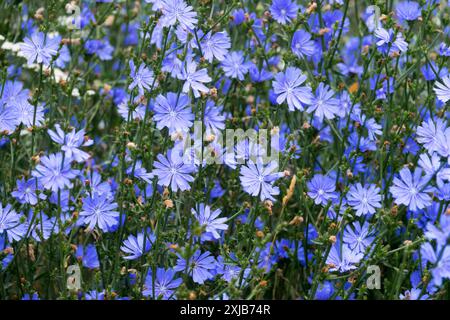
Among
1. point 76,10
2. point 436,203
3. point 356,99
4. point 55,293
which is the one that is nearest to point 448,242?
point 436,203

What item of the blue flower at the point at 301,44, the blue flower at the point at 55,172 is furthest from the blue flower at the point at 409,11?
the blue flower at the point at 55,172

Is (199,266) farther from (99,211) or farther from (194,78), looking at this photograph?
(194,78)

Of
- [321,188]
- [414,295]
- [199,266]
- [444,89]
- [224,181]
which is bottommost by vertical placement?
[414,295]

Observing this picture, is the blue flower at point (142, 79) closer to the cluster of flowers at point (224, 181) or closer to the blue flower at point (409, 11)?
the cluster of flowers at point (224, 181)

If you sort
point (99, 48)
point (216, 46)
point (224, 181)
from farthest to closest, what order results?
point (99, 48) < point (224, 181) < point (216, 46)

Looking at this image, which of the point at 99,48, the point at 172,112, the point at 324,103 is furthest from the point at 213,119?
the point at 99,48

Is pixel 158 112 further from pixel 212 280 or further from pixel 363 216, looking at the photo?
pixel 363 216

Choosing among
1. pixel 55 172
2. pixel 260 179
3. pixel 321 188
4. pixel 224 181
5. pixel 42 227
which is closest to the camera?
pixel 55 172
